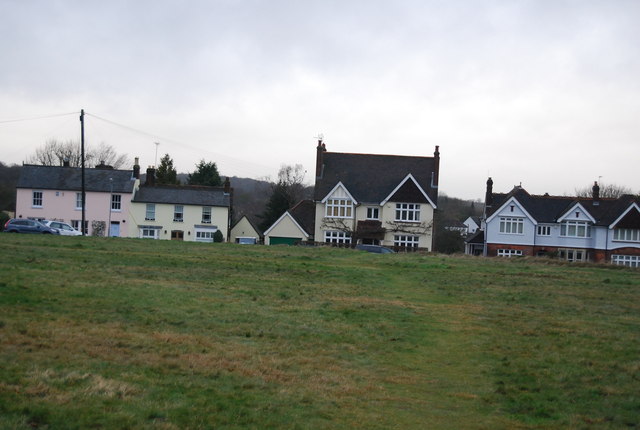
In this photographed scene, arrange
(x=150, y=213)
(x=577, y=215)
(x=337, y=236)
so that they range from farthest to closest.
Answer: (x=577, y=215) → (x=150, y=213) → (x=337, y=236)

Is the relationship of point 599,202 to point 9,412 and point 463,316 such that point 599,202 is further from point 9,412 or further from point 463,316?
point 9,412

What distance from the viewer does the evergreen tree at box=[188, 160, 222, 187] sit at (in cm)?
8969

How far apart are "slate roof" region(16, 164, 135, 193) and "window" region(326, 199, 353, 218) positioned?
68.5ft

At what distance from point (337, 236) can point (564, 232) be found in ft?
80.7

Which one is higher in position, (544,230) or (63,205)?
(63,205)

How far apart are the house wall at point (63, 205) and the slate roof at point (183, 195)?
1776mm

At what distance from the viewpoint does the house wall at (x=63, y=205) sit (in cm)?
6844

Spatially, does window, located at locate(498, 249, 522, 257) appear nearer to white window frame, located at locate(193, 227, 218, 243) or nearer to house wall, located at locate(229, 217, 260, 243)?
house wall, located at locate(229, 217, 260, 243)

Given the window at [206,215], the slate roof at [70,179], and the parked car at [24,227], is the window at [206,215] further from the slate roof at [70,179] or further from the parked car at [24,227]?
the parked car at [24,227]

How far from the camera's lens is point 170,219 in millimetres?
69250

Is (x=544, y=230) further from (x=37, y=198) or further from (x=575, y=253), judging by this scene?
(x=37, y=198)

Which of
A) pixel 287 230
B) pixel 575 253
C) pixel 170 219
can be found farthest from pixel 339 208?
pixel 575 253

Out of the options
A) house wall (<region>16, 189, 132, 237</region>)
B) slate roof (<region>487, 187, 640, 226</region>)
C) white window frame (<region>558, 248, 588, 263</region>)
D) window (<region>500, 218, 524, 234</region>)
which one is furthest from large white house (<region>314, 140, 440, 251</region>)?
house wall (<region>16, 189, 132, 237</region>)

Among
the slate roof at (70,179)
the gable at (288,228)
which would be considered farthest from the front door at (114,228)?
the gable at (288,228)
